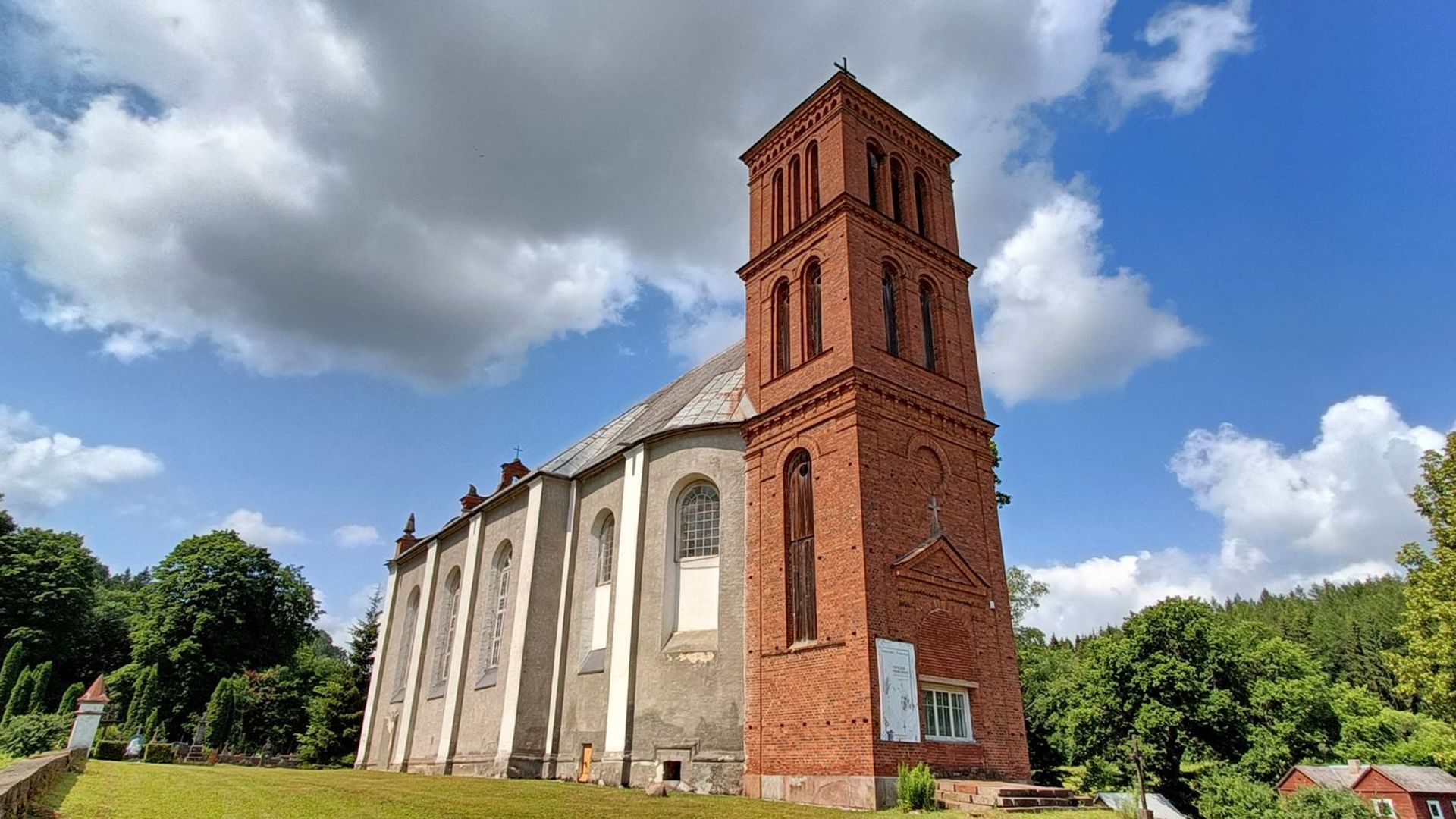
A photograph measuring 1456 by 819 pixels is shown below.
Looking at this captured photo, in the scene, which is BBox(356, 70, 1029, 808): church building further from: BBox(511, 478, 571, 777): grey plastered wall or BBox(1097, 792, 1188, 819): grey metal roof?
BBox(1097, 792, 1188, 819): grey metal roof

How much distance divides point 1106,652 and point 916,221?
813 inches

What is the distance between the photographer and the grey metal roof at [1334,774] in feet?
117

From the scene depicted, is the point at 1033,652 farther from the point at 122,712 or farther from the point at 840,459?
the point at 122,712

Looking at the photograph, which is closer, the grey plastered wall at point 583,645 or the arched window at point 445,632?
the grey plastered wall at point 583,645

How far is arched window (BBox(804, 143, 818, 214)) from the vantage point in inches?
900

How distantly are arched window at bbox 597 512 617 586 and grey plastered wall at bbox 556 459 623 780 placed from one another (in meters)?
0.22

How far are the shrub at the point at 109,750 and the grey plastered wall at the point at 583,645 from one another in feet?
70.2

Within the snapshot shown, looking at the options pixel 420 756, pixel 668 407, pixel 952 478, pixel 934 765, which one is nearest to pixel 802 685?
pixel 934 765

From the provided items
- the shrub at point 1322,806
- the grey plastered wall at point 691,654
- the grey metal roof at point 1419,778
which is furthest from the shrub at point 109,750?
the grey metal roof at point 1419,778

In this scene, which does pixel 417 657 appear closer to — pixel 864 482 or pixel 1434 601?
pixel 864 482

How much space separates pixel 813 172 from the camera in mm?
23312

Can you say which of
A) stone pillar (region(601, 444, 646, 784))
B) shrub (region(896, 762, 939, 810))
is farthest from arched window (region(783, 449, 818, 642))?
Answer: stone pillar (region(601, 444, 646, 784))

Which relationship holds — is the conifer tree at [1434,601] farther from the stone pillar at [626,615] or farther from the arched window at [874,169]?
the stone pillar at [626,615]

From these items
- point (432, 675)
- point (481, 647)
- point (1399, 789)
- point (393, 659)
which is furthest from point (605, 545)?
point (1399, 789)
